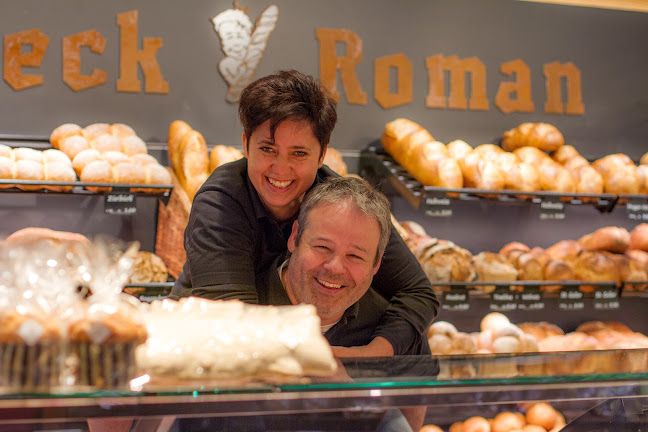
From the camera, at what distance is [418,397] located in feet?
2.82

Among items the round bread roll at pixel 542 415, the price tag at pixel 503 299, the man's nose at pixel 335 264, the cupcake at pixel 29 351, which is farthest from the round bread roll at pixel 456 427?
the price tag at pixel 503 299

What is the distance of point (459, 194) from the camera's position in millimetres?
2906

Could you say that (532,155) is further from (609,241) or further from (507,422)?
(507,422)

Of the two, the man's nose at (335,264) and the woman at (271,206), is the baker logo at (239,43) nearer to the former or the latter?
the woman at (271,206)

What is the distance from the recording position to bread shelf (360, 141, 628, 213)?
112 inches

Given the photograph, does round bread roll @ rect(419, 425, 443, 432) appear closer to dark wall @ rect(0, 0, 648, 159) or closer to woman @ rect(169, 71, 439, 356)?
woman @ rect(169, 71, 439, 356)

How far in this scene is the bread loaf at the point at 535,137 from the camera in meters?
3.28

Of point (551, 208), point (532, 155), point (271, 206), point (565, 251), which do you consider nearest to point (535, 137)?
point (532, 155)

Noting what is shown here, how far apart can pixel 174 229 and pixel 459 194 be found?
1328 millimetres

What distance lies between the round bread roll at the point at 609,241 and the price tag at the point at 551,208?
0.44m

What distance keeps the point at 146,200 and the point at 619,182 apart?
2.38m

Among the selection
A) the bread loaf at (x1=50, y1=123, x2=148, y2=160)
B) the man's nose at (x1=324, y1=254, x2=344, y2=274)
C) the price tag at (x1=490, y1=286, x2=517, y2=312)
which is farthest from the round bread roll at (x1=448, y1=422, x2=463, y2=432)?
the bread loaf at (x1=50, y1=123, x2=148, y2=160)

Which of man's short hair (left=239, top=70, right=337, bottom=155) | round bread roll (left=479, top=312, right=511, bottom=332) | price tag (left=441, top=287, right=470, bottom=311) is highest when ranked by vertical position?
man's short hair (left=239, top=70, right=337, bottom=155)

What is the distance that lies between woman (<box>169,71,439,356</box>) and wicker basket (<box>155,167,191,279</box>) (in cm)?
93
